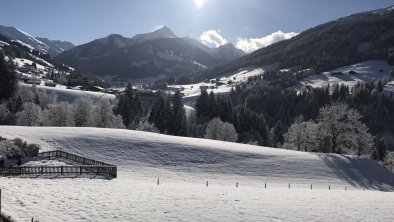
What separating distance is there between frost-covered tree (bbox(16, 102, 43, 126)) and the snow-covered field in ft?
141

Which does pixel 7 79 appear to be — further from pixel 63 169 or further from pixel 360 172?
pixel 360 172

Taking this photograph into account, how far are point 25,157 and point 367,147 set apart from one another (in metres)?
84.6

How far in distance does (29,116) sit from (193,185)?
73696mm

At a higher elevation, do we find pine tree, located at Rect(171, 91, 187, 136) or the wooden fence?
pine tree, located at Rect(171, 91, 187, 136)

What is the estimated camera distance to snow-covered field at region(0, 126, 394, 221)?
28.9 m

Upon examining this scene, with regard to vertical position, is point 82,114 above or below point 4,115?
above

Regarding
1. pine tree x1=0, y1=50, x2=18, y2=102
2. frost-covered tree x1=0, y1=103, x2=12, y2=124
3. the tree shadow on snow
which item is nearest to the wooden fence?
the tree shadow on snow

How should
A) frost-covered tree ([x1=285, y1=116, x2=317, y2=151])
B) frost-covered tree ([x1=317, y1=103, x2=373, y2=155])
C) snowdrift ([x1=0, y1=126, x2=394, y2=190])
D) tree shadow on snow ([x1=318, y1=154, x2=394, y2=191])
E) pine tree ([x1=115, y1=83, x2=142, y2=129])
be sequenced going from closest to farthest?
snowdrift ([x1=0, y1=126, x2=394, y2=190])
tree shadow on snow ([x1=318, y1=154, x2=394, y2=191])
frost-covered tree ([x1=317, y1=103, x2=373, y2=155])
frost-covered tree ([x1=285, y1=116, x2=317, y2=151])
pine tree ([x1=115, y1=83, x2=142, y2=129])

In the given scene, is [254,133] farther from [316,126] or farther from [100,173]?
[100,173]

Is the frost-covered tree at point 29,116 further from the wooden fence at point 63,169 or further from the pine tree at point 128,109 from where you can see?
the wooden fence at point 63,169

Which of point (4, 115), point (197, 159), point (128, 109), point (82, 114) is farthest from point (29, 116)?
point (197, 159)

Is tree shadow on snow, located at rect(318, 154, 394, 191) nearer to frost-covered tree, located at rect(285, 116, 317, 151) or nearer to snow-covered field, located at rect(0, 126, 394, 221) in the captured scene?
snow-covered field, located at rect(0, 126, 394, 221)

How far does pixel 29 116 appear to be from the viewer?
343ft

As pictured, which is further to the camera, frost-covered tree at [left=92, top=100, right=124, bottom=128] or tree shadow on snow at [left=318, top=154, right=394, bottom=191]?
frost-covered tree at [left=92, top=100, right=124, bottom=128]
